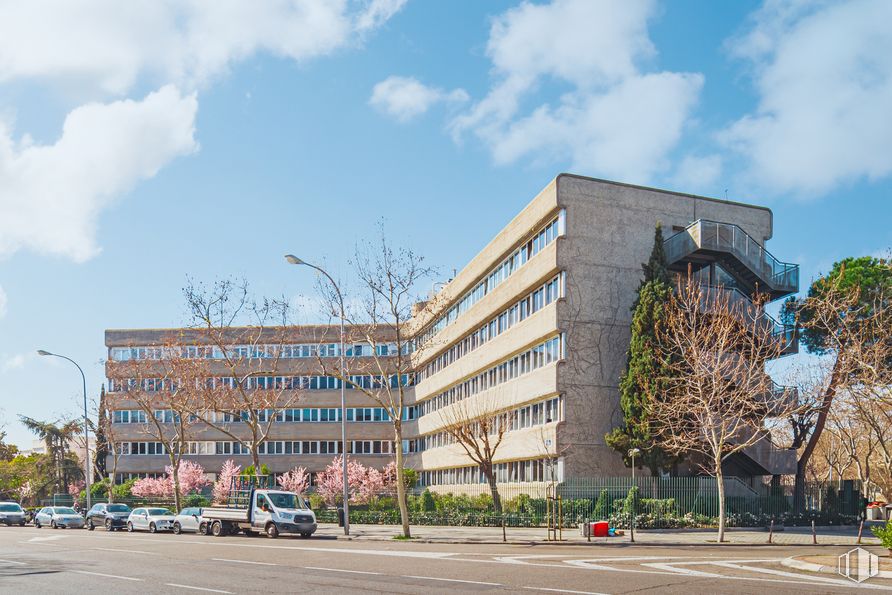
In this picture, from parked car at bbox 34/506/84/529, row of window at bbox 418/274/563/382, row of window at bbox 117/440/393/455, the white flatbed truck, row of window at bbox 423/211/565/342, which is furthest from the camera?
row of window at bbox 117/440/393/455

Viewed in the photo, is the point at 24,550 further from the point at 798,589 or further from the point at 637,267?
the point at 637,267

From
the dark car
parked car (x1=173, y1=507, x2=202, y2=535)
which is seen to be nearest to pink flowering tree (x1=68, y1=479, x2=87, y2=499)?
the dark car

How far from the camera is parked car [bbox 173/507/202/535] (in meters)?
39.4

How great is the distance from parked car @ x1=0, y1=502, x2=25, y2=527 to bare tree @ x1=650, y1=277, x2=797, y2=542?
134 feet

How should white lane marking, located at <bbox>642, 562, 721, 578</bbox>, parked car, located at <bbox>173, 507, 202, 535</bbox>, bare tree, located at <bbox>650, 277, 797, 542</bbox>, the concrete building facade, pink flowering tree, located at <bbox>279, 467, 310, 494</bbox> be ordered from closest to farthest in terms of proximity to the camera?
white lane marking, located at <bbox>642, 562, 721, 578</bbox> < bare tree, located at <bbox>650, 277, 797, 542</bbox> < the concrete building facade < parked car, located at <bbox>173, 507, 202, 535</bbox> < pink flowering tree, located at <bbox>279, 467, 310, 494</bbox>

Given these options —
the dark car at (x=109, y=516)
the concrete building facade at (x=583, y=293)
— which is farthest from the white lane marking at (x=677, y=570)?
the dark car at (x=109, y=516)

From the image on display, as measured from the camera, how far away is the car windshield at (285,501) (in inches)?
1366

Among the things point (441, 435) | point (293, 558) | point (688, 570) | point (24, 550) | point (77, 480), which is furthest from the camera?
point (77, 480)

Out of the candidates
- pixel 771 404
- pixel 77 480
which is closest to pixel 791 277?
pixel 771 404

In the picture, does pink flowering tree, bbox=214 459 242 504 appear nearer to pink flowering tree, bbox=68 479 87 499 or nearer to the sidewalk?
pink flowering tree, bbox=68 479 87 499

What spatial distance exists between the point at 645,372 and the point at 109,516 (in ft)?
94.7

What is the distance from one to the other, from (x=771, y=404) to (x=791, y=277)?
19.5 feet

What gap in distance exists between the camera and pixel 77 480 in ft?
285

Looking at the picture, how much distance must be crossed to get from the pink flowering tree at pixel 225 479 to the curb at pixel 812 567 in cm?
4614
